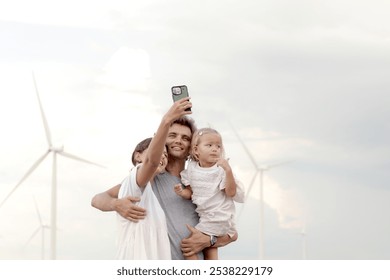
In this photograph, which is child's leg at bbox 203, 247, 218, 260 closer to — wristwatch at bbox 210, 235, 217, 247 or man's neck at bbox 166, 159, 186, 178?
wristwatch at bbox 210, 235, 217, 247

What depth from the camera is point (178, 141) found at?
5352 mm

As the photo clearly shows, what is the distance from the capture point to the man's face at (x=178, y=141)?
17.6 feet

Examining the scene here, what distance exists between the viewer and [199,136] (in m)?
5.34

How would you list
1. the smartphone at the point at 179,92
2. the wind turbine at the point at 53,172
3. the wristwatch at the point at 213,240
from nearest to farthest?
the smartphone at the point at 179,92 → the wristwatch at the point at 213,240 → the wind turbine at the point at 53,172

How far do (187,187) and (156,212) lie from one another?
265 mm

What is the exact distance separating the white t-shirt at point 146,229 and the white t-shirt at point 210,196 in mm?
242

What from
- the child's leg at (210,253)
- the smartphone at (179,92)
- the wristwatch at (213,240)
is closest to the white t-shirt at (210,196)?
the wristwatch at (213,240)

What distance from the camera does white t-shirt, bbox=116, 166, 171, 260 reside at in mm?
5266

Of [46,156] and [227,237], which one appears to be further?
[46,156]

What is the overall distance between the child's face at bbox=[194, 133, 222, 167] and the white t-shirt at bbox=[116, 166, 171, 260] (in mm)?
383

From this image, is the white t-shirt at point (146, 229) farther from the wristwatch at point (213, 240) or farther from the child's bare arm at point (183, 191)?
the wristwatch at point (213, 240)
